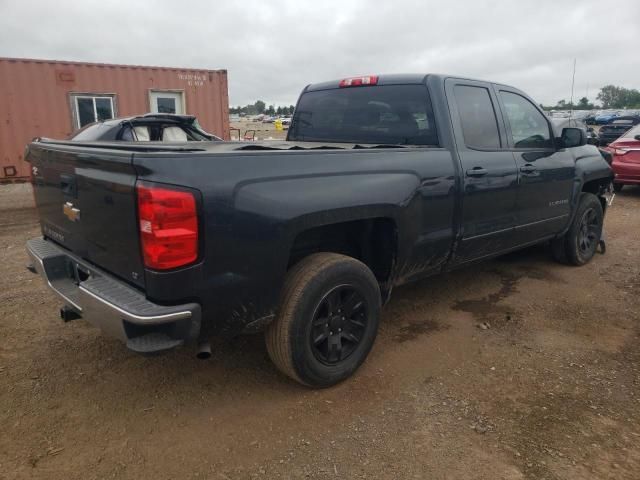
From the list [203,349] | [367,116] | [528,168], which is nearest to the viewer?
[203,349]

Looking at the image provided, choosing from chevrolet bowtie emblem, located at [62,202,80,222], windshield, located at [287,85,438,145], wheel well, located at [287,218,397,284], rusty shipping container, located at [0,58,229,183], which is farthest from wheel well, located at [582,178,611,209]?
rusty shipping container, located at [0,58,229,183]

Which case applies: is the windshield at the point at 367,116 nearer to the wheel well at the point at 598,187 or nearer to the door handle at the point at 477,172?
the door handle at the point at 477,172

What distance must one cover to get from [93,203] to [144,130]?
5.33 meters

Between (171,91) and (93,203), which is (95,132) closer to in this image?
(171,91)

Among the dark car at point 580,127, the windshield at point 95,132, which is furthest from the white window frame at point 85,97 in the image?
the dark car at point 580,127

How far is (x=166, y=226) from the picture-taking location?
205cm

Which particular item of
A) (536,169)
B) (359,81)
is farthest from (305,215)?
(536,169)

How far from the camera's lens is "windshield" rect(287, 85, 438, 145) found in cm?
355

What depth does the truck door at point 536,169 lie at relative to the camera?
13.3 feet

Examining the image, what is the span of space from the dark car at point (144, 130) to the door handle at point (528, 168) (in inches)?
179

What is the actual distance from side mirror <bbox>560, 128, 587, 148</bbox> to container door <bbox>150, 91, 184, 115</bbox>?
30.9ft

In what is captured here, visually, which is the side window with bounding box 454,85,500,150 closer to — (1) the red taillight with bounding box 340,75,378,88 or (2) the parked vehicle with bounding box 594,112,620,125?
(1) the red taillight with bounding box 340,75,378,88

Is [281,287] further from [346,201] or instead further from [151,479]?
[151,479]

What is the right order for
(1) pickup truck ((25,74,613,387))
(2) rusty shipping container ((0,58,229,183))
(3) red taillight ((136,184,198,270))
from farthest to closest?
(2) rusty shipping container ((0,58,229,183)), (1) pickup truck ((25,74,613,387)), (3) red taillight ((136,184,198,270))
